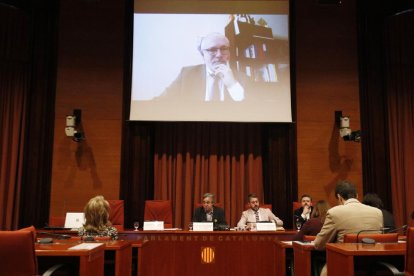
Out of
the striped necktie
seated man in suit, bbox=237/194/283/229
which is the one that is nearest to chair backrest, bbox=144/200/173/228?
seated man in suit, bbox=237/194/283/229

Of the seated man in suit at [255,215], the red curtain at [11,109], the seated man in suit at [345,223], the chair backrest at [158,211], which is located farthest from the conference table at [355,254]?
the red curtain at [11,109]

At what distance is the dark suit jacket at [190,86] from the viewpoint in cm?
748

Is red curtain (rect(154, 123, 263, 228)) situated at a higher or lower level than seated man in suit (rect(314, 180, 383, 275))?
higher

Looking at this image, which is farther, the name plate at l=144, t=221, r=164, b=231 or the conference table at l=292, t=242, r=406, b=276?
the name plate at l=144, t=221, r=164, b=231

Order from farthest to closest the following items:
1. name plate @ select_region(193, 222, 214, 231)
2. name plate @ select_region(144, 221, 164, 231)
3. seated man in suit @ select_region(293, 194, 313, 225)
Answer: seated man in suit @ select_region(293, 194, 313, 225) < name plate @ select_region(144, 221, 164, 231) < name plate @ select_region(193, 222, 214, 231)

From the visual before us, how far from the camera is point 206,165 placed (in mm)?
7738

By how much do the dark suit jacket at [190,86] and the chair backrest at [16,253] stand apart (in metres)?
4.94

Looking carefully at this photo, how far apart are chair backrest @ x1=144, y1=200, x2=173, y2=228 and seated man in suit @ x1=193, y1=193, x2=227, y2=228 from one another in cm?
49

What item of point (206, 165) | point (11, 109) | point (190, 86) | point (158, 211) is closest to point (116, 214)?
point (158, 211)

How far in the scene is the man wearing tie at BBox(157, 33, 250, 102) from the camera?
7.48 m

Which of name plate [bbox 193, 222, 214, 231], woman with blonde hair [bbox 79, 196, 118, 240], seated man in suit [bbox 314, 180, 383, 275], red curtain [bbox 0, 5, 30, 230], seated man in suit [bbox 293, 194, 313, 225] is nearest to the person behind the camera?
seated man in suit [bbox 314, 180, 383, 275]

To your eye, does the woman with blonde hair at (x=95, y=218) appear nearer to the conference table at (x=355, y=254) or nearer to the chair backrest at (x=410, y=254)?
the conference table at (x=355, y=254)

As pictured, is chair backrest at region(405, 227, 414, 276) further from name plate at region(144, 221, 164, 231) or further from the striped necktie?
the striped necktie

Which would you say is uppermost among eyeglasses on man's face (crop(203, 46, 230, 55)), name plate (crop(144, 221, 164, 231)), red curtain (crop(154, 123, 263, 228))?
eyeglasses on man's face (crop(203, 46, 230, 55))
